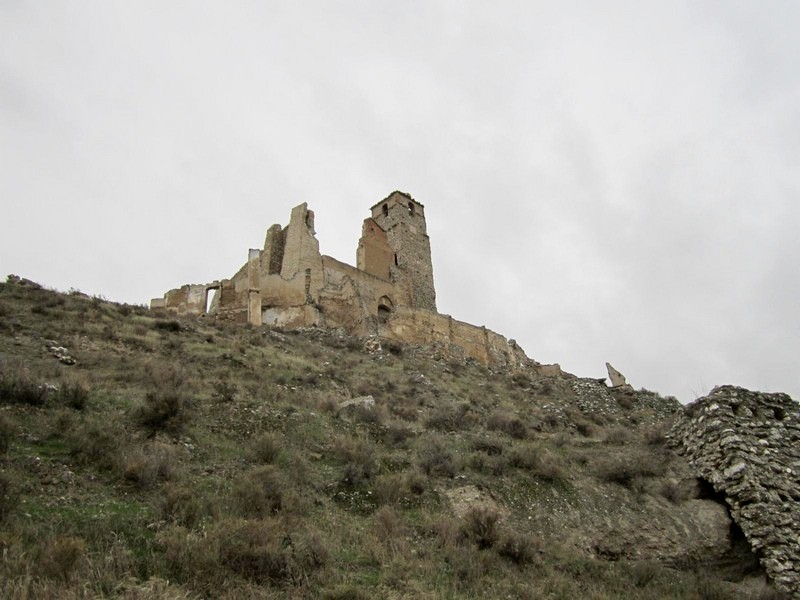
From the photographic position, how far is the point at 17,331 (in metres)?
12.5

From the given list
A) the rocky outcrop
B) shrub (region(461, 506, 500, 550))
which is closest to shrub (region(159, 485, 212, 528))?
shrub (region(461, 506, 500, 550))

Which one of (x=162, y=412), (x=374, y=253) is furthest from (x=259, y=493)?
(x=374, y=253)

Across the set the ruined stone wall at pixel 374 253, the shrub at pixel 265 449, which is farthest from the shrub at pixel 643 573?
the ruined stone wall at pixel 374 253

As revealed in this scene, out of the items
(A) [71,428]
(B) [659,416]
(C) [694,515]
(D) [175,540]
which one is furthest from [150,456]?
(B) [659,416]

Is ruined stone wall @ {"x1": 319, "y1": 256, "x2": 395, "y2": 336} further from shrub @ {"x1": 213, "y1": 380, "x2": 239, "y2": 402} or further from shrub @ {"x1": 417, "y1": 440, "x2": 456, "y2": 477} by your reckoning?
shrub @ {"x1": 417, "y1": 440, "x2": 456, "y2": 477}

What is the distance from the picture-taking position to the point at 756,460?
932 centimetres

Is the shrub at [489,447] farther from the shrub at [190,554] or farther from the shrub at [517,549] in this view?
the shrub at [190,554]

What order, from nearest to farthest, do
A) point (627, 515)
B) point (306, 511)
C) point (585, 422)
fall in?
point (306, 511) < point (627, 515) < point (585, 422)

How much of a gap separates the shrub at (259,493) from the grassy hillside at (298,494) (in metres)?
0.03

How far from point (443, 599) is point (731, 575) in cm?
537

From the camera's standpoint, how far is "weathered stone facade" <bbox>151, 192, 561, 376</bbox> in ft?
80.5

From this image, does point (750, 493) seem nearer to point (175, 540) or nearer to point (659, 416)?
point (175, 540)

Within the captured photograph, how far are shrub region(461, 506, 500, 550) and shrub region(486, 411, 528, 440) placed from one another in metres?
4.71

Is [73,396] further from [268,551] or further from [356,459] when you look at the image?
[268,551]
